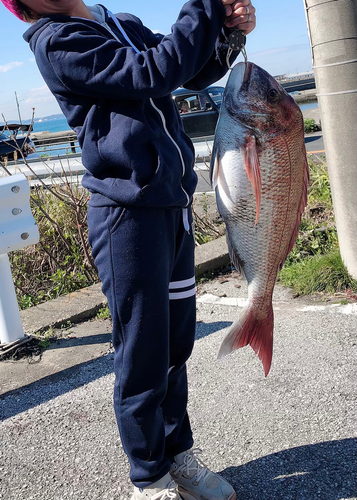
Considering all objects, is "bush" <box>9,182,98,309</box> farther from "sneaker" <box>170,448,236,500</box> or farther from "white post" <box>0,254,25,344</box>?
"sneaker" <box>170,448,236,500</box>

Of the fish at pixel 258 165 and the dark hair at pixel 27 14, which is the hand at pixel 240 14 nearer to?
the fish at pixel 258 165

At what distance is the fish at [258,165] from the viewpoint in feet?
6.28

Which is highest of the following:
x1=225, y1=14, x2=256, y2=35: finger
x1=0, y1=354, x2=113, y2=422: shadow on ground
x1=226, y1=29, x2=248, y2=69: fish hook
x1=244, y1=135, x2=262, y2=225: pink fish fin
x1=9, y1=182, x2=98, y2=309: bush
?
x1=225, y1=14, x2=256, y2=35: finger

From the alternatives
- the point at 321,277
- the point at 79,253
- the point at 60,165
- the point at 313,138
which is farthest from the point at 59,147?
the point at 321,277

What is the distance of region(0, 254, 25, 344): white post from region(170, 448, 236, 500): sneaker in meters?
1.80

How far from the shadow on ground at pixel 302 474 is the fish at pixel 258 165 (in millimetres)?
998

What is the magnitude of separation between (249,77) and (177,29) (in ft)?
0.99

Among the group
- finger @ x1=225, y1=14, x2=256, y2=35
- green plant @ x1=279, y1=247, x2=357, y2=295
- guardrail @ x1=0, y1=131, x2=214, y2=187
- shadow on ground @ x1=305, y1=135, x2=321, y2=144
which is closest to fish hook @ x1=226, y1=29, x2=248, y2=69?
finger @ x1=225, y1=14, x2=256, y2=35

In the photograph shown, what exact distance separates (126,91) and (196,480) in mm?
1617

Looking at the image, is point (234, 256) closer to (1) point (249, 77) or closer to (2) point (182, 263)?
(2) point (182, 263)

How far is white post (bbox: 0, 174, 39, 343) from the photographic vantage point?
143 inches

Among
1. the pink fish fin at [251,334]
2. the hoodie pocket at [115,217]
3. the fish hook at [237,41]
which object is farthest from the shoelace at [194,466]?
the fish hook at [237,41]

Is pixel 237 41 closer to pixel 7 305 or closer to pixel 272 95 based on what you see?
pixel 272 95

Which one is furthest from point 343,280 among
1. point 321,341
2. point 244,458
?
point 244,458
